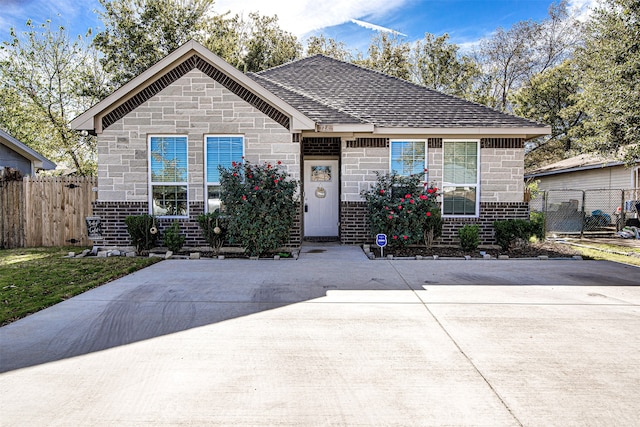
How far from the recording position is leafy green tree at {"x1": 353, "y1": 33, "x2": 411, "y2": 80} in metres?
25.5

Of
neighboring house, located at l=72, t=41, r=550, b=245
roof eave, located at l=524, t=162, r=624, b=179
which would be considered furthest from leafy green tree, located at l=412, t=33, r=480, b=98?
neighboring house, located at l=72, t=41, r=550, b=245

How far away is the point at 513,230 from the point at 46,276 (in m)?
9.94

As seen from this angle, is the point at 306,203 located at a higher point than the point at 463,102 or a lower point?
lower

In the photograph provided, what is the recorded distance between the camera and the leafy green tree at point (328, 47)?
1062 inches

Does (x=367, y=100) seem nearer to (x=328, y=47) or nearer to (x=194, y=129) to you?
(x=194, y=129)

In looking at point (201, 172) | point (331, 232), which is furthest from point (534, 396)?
point (331, 232)

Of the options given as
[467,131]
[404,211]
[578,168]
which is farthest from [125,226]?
[578,168]

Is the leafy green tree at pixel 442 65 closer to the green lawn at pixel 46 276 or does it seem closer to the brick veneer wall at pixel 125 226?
the brick veneer wall at pixel 125 226

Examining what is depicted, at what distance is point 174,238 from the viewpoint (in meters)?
9.12

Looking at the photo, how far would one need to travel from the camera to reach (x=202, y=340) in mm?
4043

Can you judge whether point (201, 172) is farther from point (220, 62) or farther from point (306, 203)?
point (306, 203)

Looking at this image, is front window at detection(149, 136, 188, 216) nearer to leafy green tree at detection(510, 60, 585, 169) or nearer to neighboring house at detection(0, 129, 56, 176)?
neighboring house at detection(0, 129, 56, 176)

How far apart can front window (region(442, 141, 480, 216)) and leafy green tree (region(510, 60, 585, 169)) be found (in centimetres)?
1972

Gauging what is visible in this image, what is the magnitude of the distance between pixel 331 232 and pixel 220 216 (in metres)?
4.03
